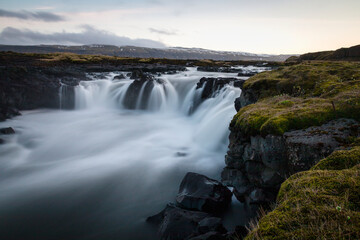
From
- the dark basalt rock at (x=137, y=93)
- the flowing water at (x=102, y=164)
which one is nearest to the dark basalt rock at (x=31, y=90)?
the dark basalt rock at (x=137, y=93)

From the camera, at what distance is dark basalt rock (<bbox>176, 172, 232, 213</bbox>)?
945 cm

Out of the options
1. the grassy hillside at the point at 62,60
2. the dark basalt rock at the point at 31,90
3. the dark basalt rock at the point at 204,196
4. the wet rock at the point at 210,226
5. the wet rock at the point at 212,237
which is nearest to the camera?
the wet rock at the point at 212,237

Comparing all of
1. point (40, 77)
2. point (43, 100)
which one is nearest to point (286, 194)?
point (43, 100)

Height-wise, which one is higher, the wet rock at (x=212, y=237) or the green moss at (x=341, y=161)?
the green moss at (x=341, y=161)

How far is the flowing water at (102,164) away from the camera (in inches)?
393

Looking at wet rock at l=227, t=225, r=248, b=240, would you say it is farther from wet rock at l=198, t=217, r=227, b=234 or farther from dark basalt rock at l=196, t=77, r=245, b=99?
dark basalt rock at l=196, t=77, r=245, b=99

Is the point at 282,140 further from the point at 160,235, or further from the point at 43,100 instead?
the point at 43,100

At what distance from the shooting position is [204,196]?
31.3ft

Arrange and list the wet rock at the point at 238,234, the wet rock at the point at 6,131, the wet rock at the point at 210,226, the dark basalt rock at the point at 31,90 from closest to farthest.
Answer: the wet rock at the point at 238,234 < the wet rock at the point at 210,226 < the wet rock at the point at 6,131 < the dark basalt rock at the point at 31,90

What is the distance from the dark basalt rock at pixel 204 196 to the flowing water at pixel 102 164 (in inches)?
72.8

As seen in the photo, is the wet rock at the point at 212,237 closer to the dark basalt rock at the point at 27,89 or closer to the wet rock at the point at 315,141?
the wet rock at the point at 315,141

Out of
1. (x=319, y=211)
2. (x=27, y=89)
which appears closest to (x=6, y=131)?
(x=27, y=89)

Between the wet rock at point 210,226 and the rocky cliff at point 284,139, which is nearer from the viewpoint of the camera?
the rocky cliff at point 284,139

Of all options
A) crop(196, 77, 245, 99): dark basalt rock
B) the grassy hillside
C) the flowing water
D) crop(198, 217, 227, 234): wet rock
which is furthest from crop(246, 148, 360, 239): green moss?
the grassy hillside
